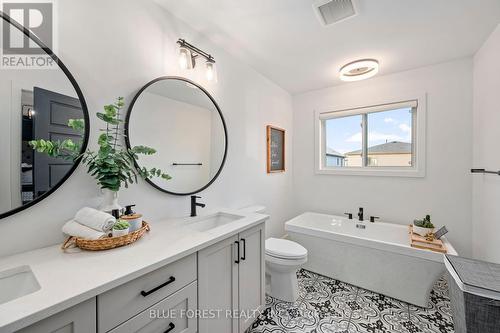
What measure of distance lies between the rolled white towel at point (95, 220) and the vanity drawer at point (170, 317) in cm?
42

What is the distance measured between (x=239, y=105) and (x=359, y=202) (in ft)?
6.97

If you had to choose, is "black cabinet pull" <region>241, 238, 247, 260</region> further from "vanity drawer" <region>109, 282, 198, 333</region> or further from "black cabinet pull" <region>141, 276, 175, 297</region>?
"black cabinet pull" <region>141, 276, 175, 297</region>

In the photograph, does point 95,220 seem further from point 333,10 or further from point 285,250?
point 333,10

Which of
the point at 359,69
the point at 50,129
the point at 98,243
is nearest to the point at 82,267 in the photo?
the point at 98,243

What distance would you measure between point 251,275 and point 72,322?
3.64 feet

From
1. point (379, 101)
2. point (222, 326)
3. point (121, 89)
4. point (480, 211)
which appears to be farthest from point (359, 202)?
point (121, 89)

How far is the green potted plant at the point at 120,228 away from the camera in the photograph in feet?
3.31

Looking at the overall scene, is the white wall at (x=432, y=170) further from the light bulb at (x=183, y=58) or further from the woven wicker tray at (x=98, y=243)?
the woven wicker tray at (x=98, y=243)

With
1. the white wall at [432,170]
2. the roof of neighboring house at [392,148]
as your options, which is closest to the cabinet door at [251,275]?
the white wall at [432,170]

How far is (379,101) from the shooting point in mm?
2736

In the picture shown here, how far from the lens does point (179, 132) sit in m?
1.67

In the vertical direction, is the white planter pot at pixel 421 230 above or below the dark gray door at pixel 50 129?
below

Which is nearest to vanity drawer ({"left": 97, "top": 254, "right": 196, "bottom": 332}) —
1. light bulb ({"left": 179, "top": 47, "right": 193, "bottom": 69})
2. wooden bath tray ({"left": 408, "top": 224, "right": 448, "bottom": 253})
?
light bulb ({"left": 179, "top": 47, "right": 193, "bottom": 69})

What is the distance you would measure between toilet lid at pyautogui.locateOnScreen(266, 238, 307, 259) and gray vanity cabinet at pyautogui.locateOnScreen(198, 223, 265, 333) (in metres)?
0.30
